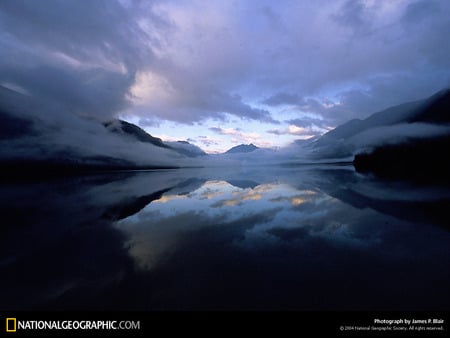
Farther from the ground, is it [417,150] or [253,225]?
[417,150]

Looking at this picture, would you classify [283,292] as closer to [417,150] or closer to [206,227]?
[206,227]

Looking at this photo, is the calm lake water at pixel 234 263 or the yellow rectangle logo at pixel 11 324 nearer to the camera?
the yellow rectangle logo at pixel 11 324

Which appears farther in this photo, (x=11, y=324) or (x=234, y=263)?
(x=234, y=263)

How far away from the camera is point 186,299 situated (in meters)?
5.07

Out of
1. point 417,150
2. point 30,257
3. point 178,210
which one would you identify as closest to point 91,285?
point 30,257

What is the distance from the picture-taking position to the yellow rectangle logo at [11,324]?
4.61 metres

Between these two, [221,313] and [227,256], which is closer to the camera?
[221,313]

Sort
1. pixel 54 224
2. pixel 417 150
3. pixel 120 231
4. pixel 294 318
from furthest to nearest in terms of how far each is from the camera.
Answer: pixel 417 150 → pixel 54 224 → pixel 120 231 → pixel 294 318

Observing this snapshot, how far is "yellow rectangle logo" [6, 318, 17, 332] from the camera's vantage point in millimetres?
4613

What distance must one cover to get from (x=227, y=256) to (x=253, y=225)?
437 cm

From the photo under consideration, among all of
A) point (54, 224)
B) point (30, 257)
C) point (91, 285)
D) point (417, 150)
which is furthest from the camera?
point (417, 150)

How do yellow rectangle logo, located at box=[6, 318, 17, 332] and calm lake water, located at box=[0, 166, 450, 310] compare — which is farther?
calm lake water, located at box=[0, 166, 450, 310]

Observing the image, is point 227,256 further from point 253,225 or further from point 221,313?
point 253,225

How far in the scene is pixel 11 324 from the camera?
4.66m
